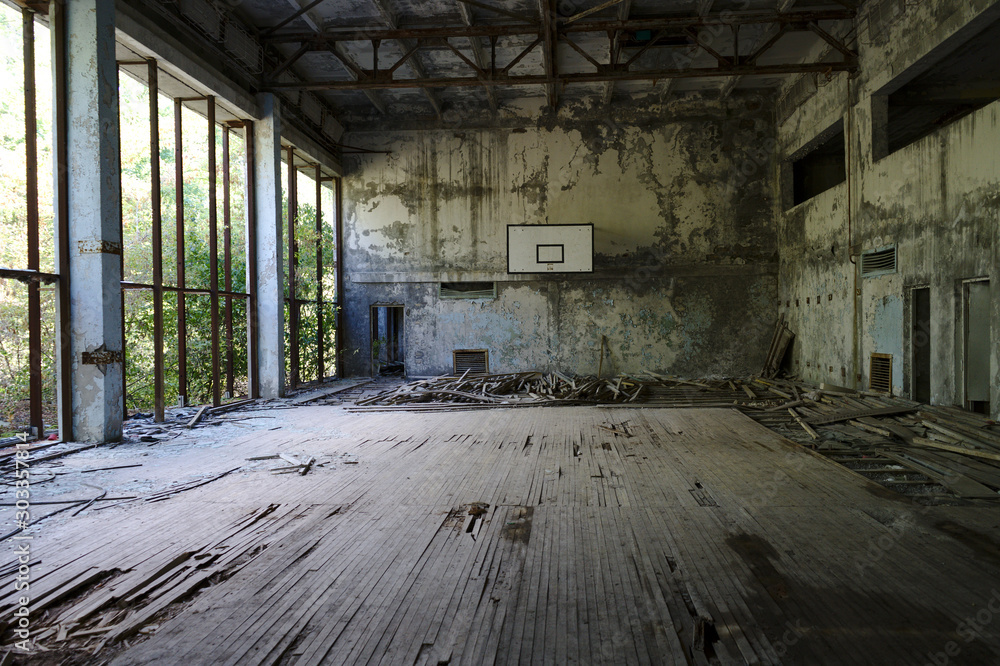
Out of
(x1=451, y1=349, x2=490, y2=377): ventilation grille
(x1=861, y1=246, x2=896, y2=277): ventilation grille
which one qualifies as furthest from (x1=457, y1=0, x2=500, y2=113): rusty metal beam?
(x1=861, y1=246, x2=896, y2=277): ventilation grille

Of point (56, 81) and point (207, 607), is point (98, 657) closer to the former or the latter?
point (207, 607)

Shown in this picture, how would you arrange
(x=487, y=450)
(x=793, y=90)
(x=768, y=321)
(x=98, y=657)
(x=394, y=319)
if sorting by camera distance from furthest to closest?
(x=394, y=319), (x=768, y=321), (x=793, y=90), (x=487, y=450), (x=98, y=657)

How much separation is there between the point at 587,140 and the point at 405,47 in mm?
5166

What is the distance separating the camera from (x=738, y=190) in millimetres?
13742

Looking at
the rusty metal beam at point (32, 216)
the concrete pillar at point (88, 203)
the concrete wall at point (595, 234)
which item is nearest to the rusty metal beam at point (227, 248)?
the concrete pillar at point (88, 203)

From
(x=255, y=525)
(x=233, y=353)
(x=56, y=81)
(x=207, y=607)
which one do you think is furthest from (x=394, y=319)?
(x=207, y=607)

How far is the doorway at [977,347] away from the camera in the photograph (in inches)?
287

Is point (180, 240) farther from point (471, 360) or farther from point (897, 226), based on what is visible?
point (897, 226)

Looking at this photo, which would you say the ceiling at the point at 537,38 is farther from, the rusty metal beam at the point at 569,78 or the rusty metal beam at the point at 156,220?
the rusty metal beam at the point at 156,220

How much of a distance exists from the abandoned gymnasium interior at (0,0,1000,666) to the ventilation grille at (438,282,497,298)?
0.12 meters

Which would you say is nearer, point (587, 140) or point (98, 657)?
point (98, 657)

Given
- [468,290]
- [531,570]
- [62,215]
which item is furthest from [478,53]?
[531,570]

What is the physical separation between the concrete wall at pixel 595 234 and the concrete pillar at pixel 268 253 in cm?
385

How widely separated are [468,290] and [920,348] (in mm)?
9557
